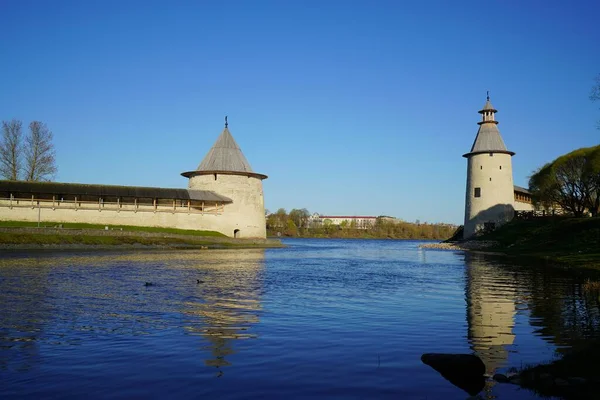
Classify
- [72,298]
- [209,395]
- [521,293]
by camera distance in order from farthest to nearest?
1. [521,293]
2. [72,298]
3. [209,395]

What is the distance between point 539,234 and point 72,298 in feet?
95.9

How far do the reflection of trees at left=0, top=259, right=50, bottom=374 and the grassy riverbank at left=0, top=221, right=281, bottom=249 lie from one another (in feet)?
45.7

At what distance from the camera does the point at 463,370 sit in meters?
5.42

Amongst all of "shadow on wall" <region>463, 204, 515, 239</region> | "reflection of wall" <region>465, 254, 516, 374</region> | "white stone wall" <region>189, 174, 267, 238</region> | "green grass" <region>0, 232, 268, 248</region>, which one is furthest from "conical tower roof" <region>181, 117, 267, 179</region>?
"reflection of wall" <region>465, 254, 516, 374</region>

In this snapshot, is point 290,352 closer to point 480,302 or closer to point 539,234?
point 480,302

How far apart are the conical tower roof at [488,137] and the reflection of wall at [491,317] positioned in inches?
1148

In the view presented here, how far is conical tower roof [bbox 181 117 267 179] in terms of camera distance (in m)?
43.7

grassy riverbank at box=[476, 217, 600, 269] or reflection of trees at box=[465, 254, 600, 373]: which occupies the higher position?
grassy riverbank at box=[476, 217, 600, 269]

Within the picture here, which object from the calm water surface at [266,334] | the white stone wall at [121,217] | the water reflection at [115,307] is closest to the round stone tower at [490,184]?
the white stone wall at [121,217]

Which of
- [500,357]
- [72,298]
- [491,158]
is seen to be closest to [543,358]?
[500,357]

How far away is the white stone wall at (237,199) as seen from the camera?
4281cm

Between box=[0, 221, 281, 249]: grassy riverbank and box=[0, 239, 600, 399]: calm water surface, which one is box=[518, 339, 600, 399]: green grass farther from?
box=[0, 221, 281, 249]: grassy riverbank

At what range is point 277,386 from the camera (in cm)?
528

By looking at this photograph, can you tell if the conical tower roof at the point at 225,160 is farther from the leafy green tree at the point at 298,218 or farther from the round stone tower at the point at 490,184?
the leafy green tree at the point at 298,218
